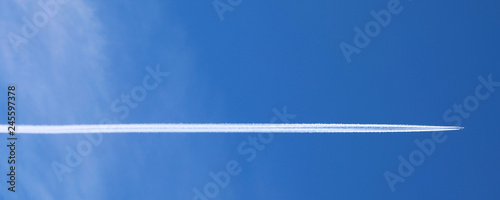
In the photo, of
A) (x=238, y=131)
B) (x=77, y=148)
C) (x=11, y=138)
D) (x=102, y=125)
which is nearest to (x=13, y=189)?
(x=11, y=138)

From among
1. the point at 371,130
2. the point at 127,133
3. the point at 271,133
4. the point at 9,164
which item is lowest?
the point at 371,130

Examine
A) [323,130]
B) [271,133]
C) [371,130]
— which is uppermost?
[271,133]

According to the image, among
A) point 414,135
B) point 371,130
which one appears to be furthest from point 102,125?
point 414,135

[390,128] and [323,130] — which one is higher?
[323,130]

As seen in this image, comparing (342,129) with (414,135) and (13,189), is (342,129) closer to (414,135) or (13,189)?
(414,135)

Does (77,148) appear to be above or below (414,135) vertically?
above

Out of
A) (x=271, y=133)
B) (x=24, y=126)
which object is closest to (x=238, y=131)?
(x=271, y=133)

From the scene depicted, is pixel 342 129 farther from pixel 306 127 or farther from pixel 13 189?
pixel 13 189

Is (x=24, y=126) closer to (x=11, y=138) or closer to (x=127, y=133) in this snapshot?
(x=11, y=138)
